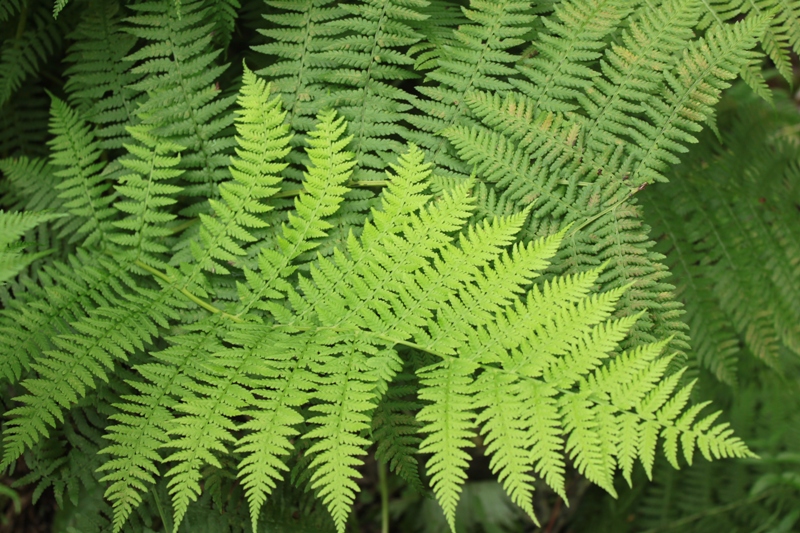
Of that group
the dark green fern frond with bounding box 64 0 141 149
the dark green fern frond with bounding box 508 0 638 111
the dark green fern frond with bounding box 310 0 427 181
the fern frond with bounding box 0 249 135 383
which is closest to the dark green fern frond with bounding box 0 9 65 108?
the dark green fern frond with bounding box 64 0 141 149

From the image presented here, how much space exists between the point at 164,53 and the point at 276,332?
3.48 ft

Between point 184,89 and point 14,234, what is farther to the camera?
point 184,89

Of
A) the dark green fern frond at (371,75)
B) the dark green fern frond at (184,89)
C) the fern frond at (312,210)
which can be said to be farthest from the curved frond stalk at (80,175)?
the dark green fern frond at (371,75)

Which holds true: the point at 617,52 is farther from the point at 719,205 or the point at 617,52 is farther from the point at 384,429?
the point at 384,429

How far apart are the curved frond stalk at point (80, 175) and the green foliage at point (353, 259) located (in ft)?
0.03

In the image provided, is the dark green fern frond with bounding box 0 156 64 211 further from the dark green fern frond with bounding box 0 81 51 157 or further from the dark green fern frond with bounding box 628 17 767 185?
the dark green fern frond with bounding box 628 17 767 185

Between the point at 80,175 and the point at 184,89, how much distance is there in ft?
1.60

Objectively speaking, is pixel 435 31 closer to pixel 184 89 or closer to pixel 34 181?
pixel 184 89

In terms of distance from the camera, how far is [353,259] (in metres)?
1.71

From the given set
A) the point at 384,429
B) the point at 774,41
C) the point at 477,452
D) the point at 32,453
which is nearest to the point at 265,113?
the point at 384,429

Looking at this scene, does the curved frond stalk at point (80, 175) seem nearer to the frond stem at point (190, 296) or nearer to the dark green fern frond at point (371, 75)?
the frond stem at point (190, 296)

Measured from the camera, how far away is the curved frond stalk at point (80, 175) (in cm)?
199

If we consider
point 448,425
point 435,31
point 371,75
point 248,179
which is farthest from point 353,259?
point 435,31

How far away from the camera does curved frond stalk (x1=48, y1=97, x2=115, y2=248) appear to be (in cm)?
199
